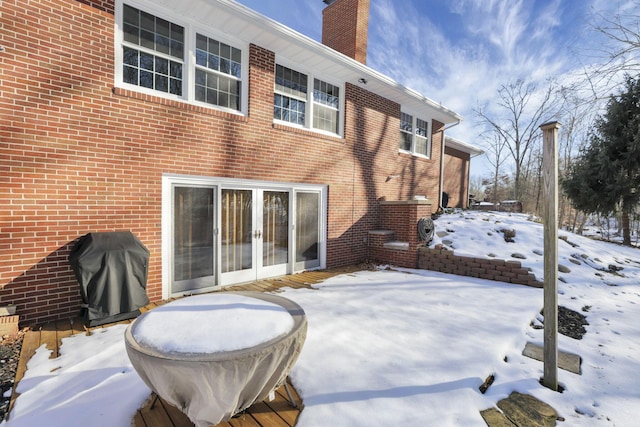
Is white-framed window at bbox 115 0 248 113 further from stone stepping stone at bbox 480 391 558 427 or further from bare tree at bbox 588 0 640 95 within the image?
bare tree at bbox 588 0 640 95

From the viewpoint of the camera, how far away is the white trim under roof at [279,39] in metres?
4.39

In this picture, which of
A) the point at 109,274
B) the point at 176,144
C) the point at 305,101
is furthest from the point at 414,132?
the point at 109,274

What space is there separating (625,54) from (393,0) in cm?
847

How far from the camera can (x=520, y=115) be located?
21.7 metres

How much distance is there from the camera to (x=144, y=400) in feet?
6.93

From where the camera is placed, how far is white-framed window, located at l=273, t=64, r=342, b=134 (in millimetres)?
5902

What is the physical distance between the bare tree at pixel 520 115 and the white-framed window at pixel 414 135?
48.4ft

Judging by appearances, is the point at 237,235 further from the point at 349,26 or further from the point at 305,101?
the point at 349,26

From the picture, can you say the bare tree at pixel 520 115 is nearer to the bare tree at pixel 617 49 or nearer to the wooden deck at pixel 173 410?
the bare tree at pixel 617 49

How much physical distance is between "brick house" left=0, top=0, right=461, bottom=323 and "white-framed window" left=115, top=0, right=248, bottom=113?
18mm

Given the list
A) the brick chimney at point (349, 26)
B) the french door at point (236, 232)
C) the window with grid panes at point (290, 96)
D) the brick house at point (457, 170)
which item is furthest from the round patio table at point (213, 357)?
the brick house at point (457, 170)

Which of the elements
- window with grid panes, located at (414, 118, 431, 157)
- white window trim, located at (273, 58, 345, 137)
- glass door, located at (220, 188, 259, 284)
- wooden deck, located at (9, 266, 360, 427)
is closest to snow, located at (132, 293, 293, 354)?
wooden deck, located at (9, 266, 360, 427)

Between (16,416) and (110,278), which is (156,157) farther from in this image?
(16,416)

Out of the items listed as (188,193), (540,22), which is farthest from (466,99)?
(188,193)
